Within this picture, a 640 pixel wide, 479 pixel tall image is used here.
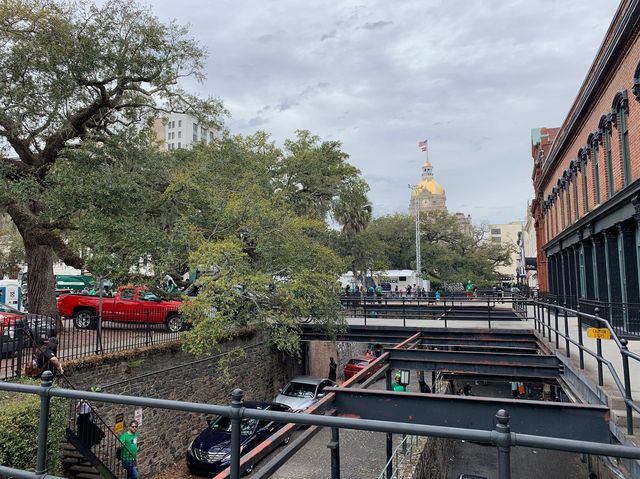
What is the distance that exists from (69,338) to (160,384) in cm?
326

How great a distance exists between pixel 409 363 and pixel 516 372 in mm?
2674

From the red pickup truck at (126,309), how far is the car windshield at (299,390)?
5.52m

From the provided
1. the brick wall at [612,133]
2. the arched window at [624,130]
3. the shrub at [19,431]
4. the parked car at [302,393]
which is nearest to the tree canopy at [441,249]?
the brick wall at [612,133]

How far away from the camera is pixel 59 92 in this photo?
15.4m

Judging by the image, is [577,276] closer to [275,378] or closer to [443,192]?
[275,378]

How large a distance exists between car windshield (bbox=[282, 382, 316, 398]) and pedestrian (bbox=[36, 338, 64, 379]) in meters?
10.4

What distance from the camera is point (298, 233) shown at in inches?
743

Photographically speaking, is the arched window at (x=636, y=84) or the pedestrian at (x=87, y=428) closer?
the pedestrian at (x=87, y=428)

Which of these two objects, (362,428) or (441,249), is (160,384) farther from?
(441,249)

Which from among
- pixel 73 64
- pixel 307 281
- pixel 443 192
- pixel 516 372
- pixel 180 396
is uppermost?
pixel 443 192

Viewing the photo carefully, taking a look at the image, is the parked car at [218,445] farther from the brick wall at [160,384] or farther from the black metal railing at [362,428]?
the black metal railing at [362,428]

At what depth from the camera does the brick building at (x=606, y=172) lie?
13.1 m

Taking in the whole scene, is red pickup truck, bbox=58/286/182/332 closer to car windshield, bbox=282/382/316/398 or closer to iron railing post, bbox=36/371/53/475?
car windshield, bbox=282/382/316/398

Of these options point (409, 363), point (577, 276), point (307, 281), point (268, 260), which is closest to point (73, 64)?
point (268, 260)
